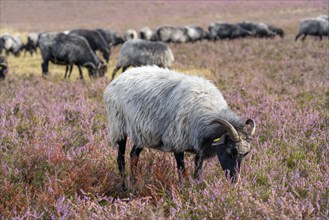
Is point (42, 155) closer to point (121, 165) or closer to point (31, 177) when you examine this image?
point (31, 177)

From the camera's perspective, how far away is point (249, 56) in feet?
60.1

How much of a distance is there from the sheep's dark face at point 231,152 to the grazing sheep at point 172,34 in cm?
2818

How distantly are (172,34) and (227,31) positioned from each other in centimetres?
481

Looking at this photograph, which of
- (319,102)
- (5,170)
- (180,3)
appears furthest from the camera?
(180,3)

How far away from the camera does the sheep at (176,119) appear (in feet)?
13.2

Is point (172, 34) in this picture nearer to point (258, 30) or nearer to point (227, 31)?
point (227, 31)

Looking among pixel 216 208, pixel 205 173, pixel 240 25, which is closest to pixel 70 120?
pixel 205 173

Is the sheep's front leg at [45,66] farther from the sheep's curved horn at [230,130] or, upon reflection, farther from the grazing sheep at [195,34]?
the grazing sheep at [195,34]

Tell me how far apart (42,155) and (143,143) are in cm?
123

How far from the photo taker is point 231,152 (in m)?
3.95

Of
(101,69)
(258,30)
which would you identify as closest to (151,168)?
(101,69)

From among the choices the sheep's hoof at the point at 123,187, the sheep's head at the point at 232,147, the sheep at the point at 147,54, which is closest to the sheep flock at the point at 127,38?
the sheep at the point at 147,54

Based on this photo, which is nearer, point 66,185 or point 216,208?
point 216,208

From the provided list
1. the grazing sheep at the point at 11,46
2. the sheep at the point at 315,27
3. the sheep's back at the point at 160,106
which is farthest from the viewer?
the sheep at the point at 315,27
